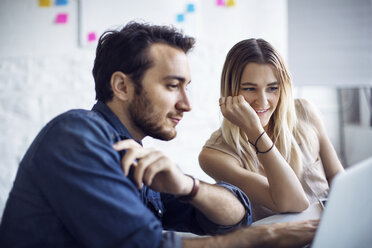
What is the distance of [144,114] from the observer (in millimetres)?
1112

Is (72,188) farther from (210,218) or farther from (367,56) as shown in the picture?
(367,56)

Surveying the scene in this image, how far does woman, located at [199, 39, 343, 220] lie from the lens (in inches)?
51.9

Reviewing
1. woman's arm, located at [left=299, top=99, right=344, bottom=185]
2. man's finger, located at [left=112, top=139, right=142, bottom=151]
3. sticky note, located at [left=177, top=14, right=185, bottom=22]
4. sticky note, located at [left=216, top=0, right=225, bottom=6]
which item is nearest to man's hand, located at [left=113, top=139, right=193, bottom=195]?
man's finger, located at [left=112, top=139, right=142, bottom=151]

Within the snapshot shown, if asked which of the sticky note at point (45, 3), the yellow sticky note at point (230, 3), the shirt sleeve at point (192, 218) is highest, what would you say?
the yellow sticky note at point (230, 3)

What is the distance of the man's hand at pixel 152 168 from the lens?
788 mm

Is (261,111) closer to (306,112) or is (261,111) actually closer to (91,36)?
(306,112)

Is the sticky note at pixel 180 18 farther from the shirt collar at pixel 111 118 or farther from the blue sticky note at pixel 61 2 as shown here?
the shirt collar at pixel 111 118

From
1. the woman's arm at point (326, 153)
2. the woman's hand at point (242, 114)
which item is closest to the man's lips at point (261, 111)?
the woman's hand at point (242, 114)

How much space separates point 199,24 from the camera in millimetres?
2812

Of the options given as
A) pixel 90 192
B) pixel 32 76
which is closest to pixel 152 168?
pixel 90 192

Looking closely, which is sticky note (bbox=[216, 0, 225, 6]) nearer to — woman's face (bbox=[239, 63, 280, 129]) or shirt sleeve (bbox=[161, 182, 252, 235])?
woman's face (bbox=[239, 63, 280, 129])

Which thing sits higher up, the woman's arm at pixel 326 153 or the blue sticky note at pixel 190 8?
the blue sticky note at pixel 190 8

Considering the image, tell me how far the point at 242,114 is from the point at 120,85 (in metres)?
0.48

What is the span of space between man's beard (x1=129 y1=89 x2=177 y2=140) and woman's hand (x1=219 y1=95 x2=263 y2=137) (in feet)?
1.10
